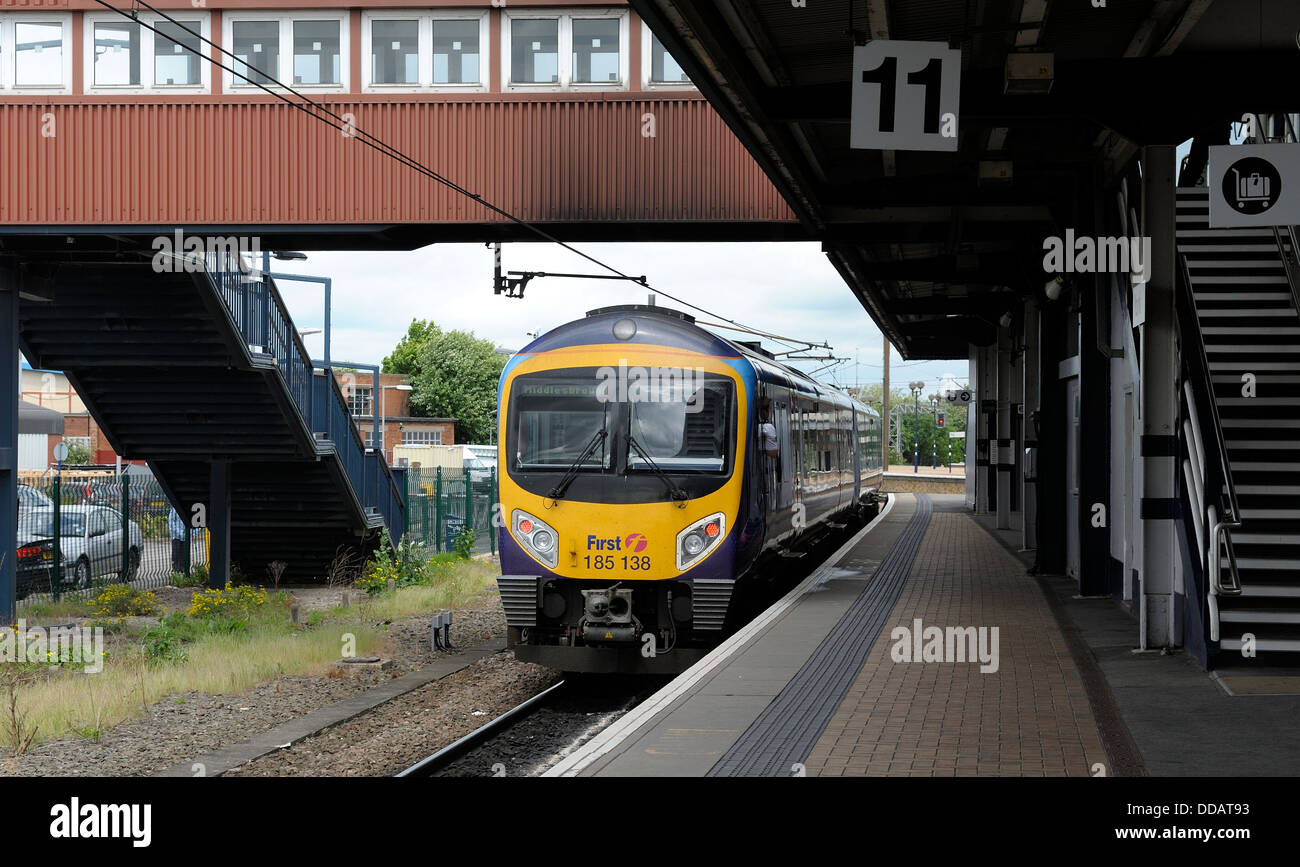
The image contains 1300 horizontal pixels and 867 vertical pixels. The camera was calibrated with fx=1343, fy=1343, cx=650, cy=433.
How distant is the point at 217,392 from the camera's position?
1945 centimetres

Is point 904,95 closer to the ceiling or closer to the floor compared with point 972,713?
closer to the ceiling

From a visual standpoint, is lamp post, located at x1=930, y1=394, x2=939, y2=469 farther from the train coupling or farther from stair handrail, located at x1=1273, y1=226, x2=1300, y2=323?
the train coupling

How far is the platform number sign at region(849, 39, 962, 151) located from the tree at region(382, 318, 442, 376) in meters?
82.3

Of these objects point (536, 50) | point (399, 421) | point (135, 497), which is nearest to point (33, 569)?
point (135, 497)

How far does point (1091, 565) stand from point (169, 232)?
39.8 ft

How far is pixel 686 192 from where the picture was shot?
1788cm

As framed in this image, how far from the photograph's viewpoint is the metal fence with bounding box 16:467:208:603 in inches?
767

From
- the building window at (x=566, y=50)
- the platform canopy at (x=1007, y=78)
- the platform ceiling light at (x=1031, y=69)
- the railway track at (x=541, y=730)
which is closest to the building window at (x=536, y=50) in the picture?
the building window at (x=566, y=50)

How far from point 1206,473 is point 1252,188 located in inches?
85.8

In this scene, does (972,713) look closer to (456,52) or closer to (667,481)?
(667,481)

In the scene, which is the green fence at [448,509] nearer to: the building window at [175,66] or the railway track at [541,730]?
the building window at [175,66]

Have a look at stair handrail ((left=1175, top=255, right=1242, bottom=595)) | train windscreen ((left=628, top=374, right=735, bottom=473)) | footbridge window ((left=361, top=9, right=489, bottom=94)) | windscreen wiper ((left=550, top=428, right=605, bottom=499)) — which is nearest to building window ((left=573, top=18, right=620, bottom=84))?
footbridge window ((left=361, top=9, right=489, bottom=94))

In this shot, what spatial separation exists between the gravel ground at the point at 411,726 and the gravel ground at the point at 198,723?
6.1 inches
